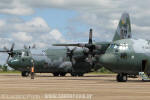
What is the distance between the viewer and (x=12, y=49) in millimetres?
65688

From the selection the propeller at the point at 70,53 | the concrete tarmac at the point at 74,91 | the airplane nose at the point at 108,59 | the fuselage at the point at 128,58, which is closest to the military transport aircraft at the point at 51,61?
the propeller at the point at 70,53

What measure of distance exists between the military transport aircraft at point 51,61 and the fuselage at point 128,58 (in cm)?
2103

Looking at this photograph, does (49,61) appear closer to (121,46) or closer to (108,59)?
(108,59)

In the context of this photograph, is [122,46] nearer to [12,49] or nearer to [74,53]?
[74,53]

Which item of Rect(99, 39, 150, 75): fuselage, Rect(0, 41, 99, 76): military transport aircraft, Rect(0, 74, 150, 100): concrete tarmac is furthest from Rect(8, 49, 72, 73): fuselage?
Rect(0, 74, 150, 100): concrete tarmac

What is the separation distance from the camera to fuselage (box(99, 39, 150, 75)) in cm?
3791

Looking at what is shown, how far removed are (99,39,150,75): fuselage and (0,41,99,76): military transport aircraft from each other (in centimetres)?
2103

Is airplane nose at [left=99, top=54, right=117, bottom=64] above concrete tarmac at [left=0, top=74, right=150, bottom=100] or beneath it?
above

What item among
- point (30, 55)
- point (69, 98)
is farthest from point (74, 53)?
point (69, 98)

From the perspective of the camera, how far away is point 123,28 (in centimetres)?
5053

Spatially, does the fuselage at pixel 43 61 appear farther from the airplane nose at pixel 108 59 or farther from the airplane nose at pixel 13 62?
the airplane nose at pixel 108 59

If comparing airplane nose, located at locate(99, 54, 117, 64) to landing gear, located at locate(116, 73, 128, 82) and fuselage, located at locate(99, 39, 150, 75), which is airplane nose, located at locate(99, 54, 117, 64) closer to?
fuselage, located at locate(99, 39, 150, 75)

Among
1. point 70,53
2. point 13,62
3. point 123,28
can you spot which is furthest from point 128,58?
point 13,62

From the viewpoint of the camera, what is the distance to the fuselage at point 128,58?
37.9 metres
